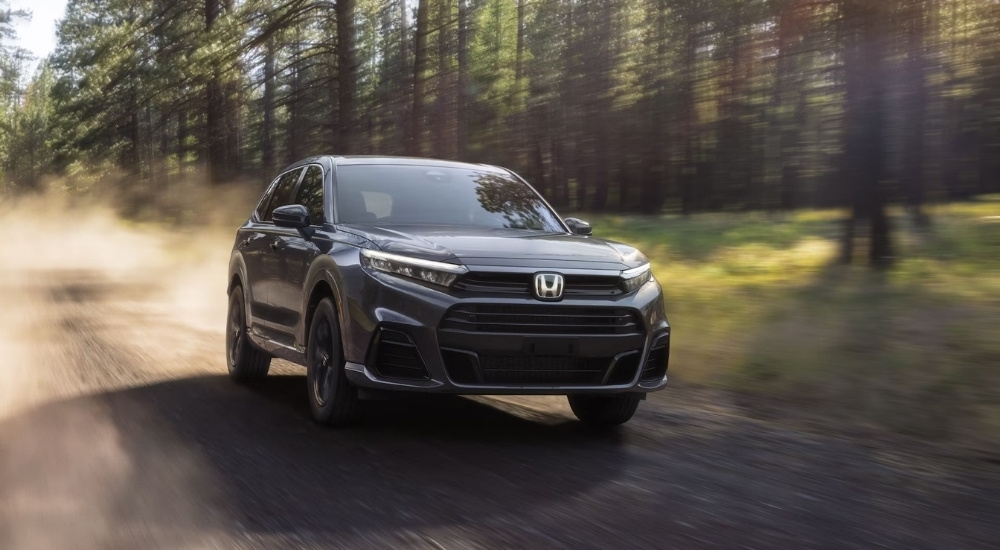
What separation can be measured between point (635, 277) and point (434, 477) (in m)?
1.86

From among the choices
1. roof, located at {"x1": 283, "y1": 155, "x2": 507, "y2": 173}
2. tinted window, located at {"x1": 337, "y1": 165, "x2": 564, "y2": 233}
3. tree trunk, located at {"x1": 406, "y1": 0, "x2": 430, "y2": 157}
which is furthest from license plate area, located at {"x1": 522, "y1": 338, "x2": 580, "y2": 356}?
tree trunk, located at {"x1": 406, "y1": 0, "x2": 430, "y2": 157}

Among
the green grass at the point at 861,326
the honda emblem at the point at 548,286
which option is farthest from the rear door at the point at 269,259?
the green grass at the point at 861,326

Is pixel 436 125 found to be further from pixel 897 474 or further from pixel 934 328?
pixel 897 474

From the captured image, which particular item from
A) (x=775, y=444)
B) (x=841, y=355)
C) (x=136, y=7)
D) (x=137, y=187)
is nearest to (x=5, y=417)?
(x=775, y=444)

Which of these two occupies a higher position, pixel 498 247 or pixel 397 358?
pixel 498 247

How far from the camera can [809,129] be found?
14.7 m

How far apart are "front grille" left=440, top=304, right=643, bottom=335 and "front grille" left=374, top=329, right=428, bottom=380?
249 millimetres

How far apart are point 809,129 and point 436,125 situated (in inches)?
A: 453

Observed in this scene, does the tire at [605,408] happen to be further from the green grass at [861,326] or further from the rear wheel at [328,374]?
the green grass at [861,326]

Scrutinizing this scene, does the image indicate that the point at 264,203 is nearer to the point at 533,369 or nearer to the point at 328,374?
the point at 328,374

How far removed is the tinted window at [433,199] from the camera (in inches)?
306

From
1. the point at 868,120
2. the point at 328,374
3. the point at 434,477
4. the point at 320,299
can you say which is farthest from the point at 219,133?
the point at 434,477

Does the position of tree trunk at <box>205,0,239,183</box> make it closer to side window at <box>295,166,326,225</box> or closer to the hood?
side window at <box>295,166,326,225</box>

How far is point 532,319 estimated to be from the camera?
649 centimetres
